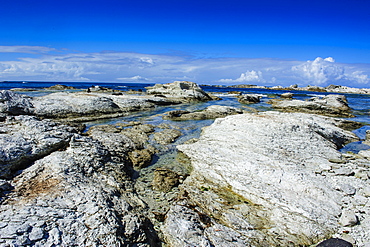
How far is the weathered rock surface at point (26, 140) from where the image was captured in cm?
814

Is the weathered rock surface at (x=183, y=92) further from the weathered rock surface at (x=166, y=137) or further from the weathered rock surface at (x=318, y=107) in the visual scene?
the weathered rock surface at (x=166, y=137)

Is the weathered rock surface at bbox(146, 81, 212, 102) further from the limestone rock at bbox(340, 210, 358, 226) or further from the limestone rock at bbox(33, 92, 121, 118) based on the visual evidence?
the limestone rock at bbox(340, 210, 358, 226)

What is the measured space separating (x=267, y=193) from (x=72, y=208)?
21.7 feet

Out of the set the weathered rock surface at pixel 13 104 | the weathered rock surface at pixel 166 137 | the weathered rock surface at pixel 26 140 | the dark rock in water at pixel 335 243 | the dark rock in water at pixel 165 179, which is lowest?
the dark rock in water at pixel 335 243

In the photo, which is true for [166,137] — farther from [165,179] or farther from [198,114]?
[198,114]

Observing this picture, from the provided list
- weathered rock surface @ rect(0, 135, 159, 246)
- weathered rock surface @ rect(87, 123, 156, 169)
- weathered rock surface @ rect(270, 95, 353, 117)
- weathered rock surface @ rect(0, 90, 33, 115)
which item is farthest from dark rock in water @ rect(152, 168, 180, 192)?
weathered rock surface @ rect(270, 95, 353, 117)

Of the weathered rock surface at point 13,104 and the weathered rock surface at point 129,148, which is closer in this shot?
the weathered rock surface at point 129,148

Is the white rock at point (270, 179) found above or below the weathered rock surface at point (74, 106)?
below

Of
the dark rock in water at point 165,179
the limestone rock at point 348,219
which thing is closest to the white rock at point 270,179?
the limestone rock at point 348,219

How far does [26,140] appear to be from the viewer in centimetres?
945

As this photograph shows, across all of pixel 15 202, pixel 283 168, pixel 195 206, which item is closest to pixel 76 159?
pixel 15 202

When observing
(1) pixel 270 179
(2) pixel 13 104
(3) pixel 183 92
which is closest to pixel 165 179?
(1) pixel 270 179

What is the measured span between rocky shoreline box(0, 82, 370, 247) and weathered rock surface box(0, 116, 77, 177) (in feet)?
0.13

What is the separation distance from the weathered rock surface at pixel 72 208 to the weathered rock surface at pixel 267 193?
1409 mm
